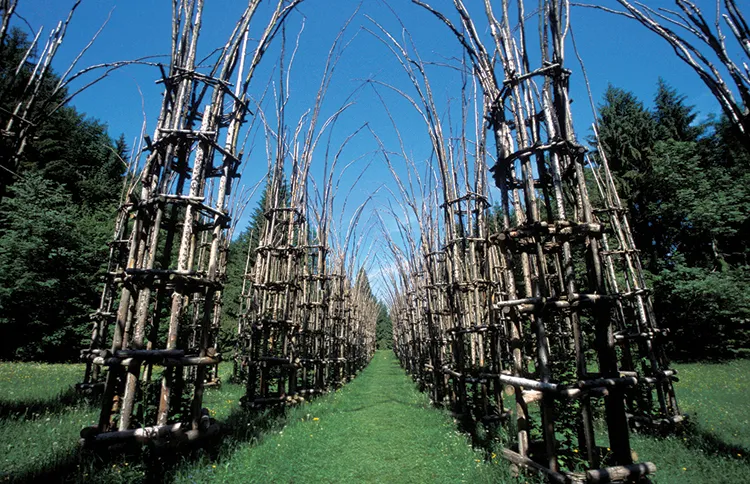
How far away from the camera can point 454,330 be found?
7309 millimetres

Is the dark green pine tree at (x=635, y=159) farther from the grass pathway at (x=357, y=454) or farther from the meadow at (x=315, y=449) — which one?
the grass pathway at (x=357, y=454)

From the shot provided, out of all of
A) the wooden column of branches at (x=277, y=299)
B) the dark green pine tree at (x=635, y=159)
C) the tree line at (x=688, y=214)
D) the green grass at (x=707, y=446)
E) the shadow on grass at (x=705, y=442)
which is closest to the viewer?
the green grass at (x=707, y=446)

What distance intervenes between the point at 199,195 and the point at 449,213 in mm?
5121

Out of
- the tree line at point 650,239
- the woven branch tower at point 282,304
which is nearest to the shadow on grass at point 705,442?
the woven branch tower at point 282,304

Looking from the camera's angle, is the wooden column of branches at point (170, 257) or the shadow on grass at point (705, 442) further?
the shadow on grass at point (705, 442)

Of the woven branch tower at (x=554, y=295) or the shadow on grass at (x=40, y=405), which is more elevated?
the woven branch tower at (x=554, y=295)

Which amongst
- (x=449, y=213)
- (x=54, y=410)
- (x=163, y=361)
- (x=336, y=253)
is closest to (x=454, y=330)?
(x=449, y=213)

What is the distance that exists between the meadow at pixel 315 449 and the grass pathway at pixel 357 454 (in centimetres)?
2

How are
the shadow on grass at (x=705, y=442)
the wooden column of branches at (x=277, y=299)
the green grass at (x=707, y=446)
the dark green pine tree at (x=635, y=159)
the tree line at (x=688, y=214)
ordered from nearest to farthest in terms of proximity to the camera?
the green grass at (x=707, y=446) < the shadow on grass at (x=705, y=442) < the wooden column of branches at (x=277, y=299) < the tree line at (x=688, y=214) < the dark green pine tree at (x=635, y=159)

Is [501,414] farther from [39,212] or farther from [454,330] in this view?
[39,212]

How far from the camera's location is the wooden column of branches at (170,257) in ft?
12.4

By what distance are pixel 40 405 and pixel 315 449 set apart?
599cm

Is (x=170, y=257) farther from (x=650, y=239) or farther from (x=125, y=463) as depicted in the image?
(x=650, y=239)

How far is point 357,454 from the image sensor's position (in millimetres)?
5641
